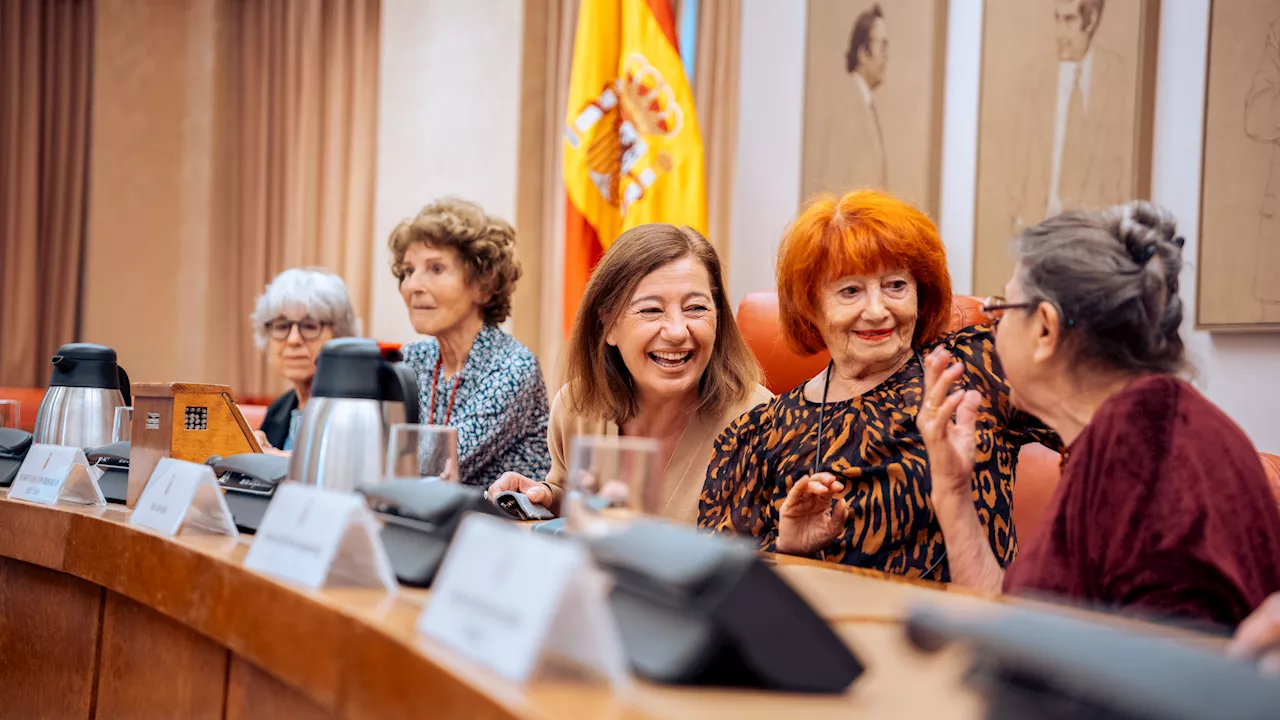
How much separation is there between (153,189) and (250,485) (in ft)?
15.9

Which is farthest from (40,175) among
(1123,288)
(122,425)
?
(1123,288)

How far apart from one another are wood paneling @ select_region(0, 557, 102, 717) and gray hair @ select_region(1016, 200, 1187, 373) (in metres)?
1.25

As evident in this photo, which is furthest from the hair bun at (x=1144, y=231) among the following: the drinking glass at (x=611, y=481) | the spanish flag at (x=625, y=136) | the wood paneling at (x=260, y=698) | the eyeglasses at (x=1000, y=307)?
the spanish flag at (x=625, y=136)

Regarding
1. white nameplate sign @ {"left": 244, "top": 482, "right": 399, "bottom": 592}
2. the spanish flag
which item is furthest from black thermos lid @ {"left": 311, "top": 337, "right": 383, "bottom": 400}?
the spanish flag

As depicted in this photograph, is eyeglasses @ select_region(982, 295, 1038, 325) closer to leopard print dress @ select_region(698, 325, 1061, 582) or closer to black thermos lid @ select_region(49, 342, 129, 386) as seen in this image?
leopard print dress @ select_region(698, 325, 1061, 582)

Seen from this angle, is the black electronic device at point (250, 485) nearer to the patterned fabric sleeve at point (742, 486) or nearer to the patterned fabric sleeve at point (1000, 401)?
the patterned fabric sleeve at point (742, 486)

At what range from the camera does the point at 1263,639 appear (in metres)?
0.73

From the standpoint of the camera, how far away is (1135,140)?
2777 millimetres

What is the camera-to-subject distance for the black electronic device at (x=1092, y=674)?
50cm

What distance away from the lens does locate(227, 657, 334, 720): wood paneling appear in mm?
1024

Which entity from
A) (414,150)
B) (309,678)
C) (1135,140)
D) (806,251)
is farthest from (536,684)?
(414,150)

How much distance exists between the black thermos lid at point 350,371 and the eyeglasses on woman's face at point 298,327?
221 cm

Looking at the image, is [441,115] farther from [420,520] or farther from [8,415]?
[420,520]

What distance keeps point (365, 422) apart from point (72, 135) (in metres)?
5.15
